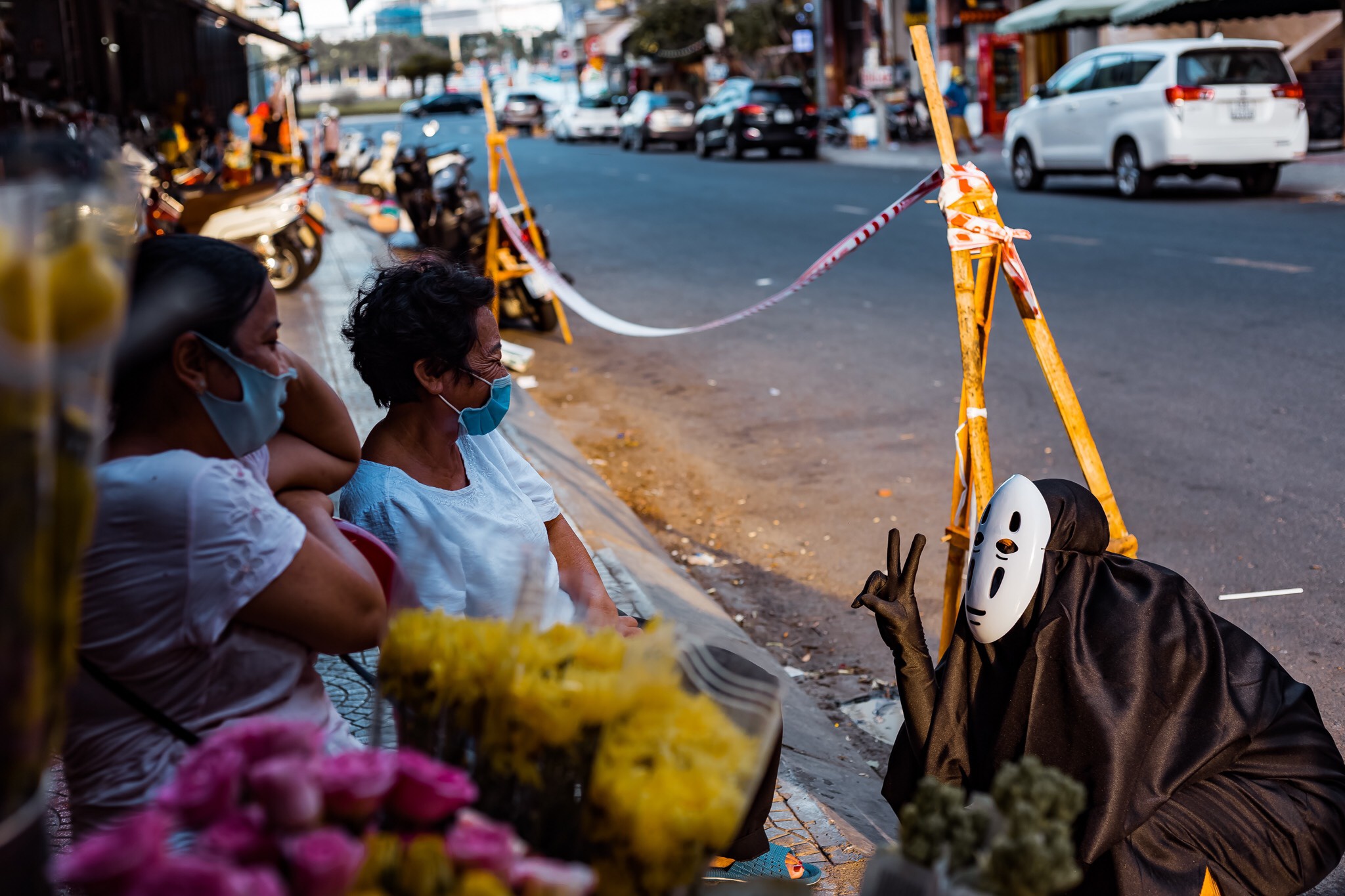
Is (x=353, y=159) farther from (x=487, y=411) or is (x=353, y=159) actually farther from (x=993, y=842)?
(x=993, y=842)

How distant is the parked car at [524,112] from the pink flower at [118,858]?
5022 cm

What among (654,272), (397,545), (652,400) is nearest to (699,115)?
(654,272)

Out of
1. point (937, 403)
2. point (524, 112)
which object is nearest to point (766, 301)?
point (937, 403)

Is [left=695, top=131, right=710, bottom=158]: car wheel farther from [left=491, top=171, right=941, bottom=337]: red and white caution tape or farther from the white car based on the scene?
[left=491, top=171, right=941, bottom=337]: red and white caution tape

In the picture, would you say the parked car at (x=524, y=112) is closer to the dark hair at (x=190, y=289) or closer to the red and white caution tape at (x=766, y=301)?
the red and white caution tape at (x=766, y=301)

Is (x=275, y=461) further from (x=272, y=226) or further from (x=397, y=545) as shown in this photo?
(x=272, y=226)

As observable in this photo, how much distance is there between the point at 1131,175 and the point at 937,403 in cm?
1006

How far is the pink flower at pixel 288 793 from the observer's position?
1144 millimetres

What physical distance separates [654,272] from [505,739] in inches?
447

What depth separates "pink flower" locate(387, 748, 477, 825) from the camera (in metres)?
1.22

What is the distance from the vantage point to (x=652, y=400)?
27.3 ft

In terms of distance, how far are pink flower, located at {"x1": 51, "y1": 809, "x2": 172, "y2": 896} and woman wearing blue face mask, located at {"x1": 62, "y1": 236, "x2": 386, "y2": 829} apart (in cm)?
66

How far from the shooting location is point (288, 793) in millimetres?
1145

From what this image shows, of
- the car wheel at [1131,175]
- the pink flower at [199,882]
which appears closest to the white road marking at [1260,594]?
→ the pink flower at [199,882]
